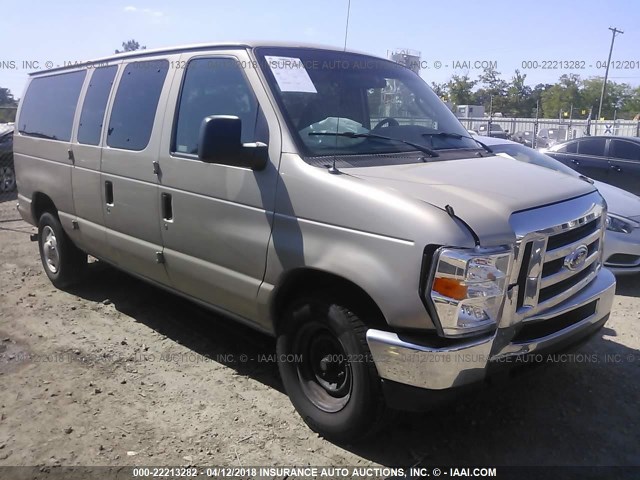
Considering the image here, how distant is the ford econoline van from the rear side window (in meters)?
0.79

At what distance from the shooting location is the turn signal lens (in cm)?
253

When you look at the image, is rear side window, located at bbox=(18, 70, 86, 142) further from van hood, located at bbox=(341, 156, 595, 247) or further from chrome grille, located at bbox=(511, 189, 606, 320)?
chrome grille, located at bbox=(511, 189, 606, 320)

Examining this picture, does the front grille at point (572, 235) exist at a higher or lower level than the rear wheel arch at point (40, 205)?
higher

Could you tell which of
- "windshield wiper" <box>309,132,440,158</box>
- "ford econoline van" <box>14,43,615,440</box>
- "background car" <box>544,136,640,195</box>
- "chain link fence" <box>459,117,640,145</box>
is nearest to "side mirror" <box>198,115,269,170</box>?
"ford econoline van" <box>14,43,615,440</box>

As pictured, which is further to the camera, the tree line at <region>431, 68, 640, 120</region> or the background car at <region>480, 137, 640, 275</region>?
the tree line at <region>431, 68, 640, 120</region>

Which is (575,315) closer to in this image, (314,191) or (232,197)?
(314,191)

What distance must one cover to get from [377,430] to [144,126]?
2734mm

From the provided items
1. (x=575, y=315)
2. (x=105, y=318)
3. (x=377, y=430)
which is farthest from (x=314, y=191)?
(x=105, y=318)

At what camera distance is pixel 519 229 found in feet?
8.82

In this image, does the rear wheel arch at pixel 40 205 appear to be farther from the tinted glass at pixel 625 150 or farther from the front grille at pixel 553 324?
the tinted glass at pixel 625 150

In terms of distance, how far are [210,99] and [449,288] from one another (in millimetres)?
2099

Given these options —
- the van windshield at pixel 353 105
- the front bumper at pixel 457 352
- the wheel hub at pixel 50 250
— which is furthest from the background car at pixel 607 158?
the wheel hub at pixel 50 250

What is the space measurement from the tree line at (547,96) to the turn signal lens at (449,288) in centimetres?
5900

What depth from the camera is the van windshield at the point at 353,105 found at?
3.33 metres
